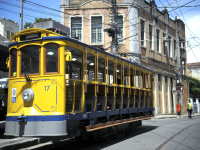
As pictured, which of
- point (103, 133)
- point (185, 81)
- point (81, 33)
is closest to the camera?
point (103, 133)

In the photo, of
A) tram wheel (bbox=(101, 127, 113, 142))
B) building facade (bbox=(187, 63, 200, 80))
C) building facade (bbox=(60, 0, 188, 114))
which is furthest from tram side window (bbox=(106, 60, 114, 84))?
building facade (bbox=(187, 63, 200, 80))

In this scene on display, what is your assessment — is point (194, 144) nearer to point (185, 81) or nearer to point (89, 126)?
point (89, 126)

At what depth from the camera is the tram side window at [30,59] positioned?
27.1ft

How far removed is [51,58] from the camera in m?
8.17

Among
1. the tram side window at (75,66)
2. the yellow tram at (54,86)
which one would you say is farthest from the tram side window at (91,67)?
the tram side window at (75,66)

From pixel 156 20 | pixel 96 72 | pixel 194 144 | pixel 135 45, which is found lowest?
pixel 194 144

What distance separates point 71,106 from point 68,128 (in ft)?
2.10

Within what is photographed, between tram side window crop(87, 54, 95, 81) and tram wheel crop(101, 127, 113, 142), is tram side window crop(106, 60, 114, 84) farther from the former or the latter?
tram wheel crop(101, 127, 113, 142)

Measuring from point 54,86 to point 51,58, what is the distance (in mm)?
893

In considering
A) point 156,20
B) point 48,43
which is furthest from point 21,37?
point 156,20

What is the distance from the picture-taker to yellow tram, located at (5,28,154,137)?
768 cm

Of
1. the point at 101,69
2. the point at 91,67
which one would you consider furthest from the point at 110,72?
the point at 91,67

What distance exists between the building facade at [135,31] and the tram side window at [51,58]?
554 inches

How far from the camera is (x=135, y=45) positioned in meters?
26.0
